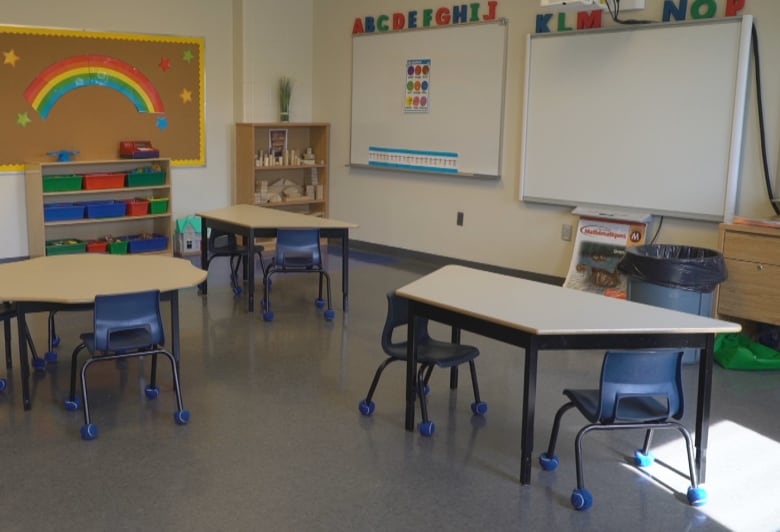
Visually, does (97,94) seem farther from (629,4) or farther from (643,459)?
(643,459)

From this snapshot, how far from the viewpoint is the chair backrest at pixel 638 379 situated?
3.31 m

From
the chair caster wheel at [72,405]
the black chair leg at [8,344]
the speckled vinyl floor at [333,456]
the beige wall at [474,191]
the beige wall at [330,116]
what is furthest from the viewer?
the beige wall at [330,116]

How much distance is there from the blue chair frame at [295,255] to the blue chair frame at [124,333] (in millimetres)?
1878

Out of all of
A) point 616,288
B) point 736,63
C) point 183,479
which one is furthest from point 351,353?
point 736,63

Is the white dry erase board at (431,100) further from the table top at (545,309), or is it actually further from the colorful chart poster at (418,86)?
the table top at (545,309)

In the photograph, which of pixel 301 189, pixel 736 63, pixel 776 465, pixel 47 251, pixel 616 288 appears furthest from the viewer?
pixel 301 189

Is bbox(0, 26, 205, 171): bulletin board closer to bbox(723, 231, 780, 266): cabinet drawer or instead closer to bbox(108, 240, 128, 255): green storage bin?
bbox(108, 240, 128, 255): green storage bin

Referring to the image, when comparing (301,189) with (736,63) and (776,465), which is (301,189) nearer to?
(736,63)

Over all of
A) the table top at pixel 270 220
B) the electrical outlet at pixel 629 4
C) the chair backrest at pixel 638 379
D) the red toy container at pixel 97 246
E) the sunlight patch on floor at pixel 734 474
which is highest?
the electrical outlet at pixel 629 4

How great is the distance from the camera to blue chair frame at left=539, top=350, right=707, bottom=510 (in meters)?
3.32

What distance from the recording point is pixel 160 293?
423 cm

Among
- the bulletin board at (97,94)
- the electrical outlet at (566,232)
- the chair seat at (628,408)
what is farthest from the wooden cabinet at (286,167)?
the chair seat at (628,408)

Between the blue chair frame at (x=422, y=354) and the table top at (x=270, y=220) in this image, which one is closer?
the blue chair frame at (x=422, y=354)

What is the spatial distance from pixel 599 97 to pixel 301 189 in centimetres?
393
